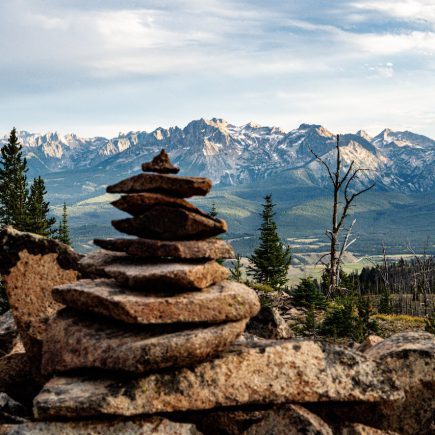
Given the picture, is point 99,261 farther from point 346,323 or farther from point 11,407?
point 346,323

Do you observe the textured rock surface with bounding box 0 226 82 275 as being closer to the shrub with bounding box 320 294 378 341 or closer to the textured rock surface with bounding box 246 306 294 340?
the textured rock surface with bounding box 246 306 294 340

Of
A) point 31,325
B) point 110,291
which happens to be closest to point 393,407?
point 110,291

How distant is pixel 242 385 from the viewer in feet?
45.4

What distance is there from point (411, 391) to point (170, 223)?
30.3 feet

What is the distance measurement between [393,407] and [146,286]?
8.40 meters

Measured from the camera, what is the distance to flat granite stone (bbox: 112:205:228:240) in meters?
15.7

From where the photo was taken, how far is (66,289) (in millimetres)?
15445

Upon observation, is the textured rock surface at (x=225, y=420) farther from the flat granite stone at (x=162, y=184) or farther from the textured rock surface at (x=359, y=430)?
the flat granite stone at (x=162, y=184)

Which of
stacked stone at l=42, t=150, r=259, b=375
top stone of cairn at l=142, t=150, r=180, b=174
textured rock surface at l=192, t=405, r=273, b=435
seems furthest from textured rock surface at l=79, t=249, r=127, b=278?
textured rock surface at l=192, t=405, r=273, b=435

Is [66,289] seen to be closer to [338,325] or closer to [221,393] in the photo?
[221,393]

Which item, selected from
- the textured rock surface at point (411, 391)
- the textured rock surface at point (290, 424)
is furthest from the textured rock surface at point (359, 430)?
the textured rock surface at point (411, 391)

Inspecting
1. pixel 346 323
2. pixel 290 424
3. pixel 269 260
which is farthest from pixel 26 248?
pixel 269 260

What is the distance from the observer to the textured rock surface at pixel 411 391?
14922mm

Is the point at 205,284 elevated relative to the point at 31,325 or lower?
elevated
